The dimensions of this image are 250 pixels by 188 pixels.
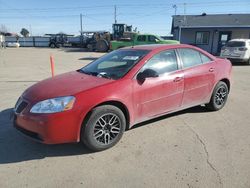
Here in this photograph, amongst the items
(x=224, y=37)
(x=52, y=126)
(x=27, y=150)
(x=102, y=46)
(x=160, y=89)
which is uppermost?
(x=224, y=37)

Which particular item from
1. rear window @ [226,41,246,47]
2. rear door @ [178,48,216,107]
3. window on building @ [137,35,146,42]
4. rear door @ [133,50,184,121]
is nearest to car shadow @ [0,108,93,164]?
rear door @ [133,50,184,121]

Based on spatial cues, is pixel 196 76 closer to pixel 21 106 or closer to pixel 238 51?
pixel 21 106

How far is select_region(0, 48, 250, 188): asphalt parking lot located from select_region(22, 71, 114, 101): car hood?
858 millimetres

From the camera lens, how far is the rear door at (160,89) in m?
3.95

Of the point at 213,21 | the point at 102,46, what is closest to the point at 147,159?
the point at 102,46

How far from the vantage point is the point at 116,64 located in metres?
4.45

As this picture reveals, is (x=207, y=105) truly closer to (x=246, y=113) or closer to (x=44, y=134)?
(x=246, y=113)

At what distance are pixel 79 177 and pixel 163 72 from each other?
2.30 meters

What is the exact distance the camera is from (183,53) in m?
4.73

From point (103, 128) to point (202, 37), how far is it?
25.2m

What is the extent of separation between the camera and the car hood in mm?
3455

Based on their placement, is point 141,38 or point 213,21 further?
point 213,21

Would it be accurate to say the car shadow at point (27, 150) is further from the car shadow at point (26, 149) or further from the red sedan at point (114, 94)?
the red sedan at point (114, 94)

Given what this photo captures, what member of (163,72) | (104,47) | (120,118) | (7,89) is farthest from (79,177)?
(104,47)
